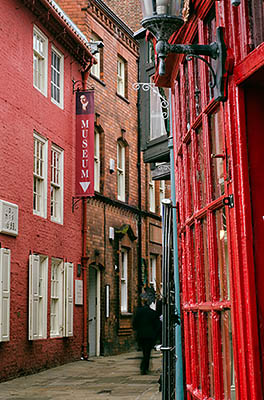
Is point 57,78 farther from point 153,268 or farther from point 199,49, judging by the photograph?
point 199,49

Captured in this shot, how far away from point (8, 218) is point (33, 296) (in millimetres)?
2174

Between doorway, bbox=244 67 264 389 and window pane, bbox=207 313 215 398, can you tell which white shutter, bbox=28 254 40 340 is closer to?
window pane, bbox=207 313 215 398

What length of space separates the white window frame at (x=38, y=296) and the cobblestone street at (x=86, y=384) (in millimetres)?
936

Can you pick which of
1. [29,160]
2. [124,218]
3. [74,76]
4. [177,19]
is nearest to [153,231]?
[124,218]

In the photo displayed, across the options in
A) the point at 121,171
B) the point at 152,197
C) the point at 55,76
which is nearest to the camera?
the point at 55,76

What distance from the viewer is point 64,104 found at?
1875 cm

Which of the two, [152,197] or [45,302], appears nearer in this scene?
[45,302]

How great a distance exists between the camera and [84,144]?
1861cm

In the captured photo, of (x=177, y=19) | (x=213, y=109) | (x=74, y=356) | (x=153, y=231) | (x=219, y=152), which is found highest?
(x=153, y=231)

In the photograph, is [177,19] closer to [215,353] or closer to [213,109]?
[213,109]

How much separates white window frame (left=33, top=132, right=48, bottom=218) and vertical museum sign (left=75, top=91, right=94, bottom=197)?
1.62 m

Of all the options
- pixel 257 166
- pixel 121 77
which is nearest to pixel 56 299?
pixel 121 77

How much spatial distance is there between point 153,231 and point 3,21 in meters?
12.9

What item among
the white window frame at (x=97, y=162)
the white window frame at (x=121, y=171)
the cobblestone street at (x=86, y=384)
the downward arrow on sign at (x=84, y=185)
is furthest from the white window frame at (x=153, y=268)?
the downward arrow on sign at (x=84, y=185)
